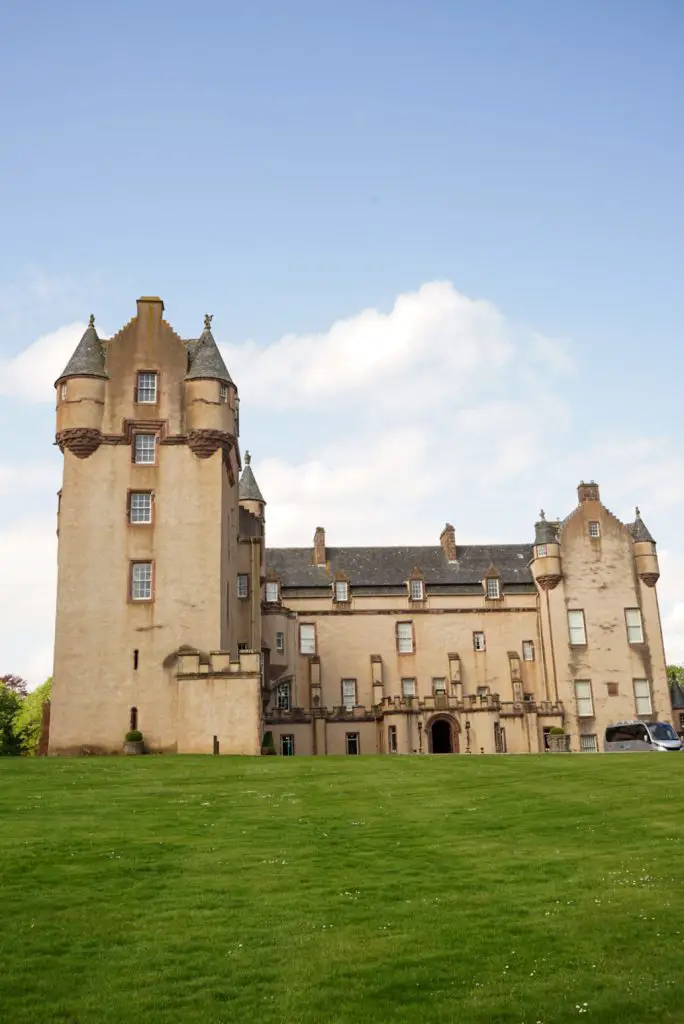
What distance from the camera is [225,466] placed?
158ft

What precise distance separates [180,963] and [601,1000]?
5.64 metres

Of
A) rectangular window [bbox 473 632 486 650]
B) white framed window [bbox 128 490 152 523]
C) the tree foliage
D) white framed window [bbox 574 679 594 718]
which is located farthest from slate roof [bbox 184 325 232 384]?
the tree foliage

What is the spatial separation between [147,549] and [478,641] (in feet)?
104

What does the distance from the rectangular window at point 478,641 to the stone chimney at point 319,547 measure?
1243 cm

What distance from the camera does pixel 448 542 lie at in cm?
7444

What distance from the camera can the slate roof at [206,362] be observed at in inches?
1875

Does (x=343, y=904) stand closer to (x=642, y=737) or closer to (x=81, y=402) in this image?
(x=81, y=402)

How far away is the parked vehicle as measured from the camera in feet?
157

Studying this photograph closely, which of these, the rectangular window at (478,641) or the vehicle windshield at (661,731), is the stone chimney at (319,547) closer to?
the rectangular window at (478,641)

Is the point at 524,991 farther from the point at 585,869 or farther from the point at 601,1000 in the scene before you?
the point at 585,869

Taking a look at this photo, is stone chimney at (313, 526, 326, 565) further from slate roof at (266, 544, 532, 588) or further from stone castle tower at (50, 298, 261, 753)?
stone castle tower at (50, 298, 261, 753)

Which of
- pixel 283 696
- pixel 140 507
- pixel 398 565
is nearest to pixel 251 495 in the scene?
pixel 398 565

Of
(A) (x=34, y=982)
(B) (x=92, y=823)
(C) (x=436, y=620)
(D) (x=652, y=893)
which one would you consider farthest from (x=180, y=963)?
(C) (x=436, y=620)

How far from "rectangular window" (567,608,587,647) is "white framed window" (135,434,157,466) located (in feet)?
109
